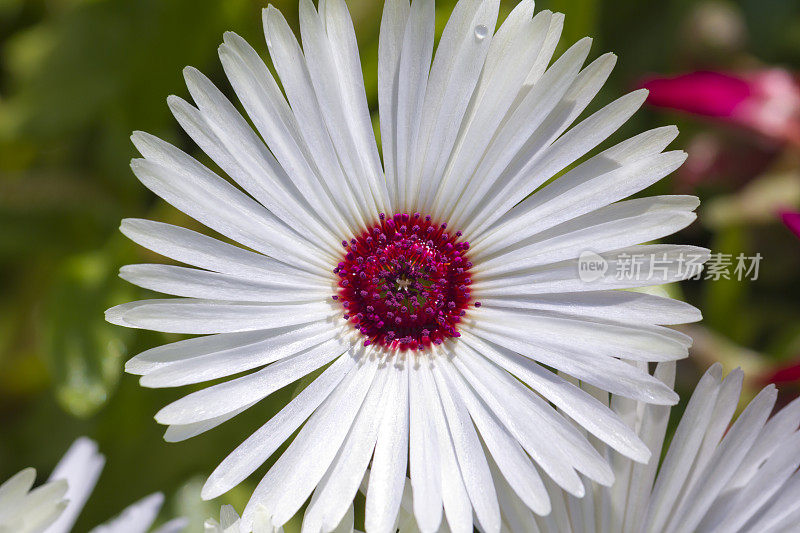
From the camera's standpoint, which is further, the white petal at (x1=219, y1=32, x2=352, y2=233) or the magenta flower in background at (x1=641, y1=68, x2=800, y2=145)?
the magenta flower in background at (x1=641, y1=68, x2=800, y2=145)

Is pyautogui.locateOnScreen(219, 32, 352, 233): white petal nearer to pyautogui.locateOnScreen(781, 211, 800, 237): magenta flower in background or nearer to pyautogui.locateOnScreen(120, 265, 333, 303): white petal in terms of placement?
pyautogui.locateOnScreen(120, 265, 333, 303): white petal

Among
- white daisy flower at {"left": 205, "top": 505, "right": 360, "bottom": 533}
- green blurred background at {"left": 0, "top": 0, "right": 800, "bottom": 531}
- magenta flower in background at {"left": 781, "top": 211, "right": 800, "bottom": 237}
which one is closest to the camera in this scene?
white daisy flower at {"left": 205, "top": 505, "right": 360, "bottom": 533}

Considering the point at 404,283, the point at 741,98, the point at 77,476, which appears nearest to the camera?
the point at 77,476

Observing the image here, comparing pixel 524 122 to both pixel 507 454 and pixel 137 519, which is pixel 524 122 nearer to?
pixel 507 454

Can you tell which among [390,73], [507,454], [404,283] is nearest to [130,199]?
[404,283]

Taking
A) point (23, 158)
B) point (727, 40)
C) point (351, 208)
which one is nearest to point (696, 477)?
point (351, 208)

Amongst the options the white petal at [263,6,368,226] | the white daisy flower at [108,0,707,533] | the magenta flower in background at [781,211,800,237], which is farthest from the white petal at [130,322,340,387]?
the magenta flower in background at [781,211,800,237]
